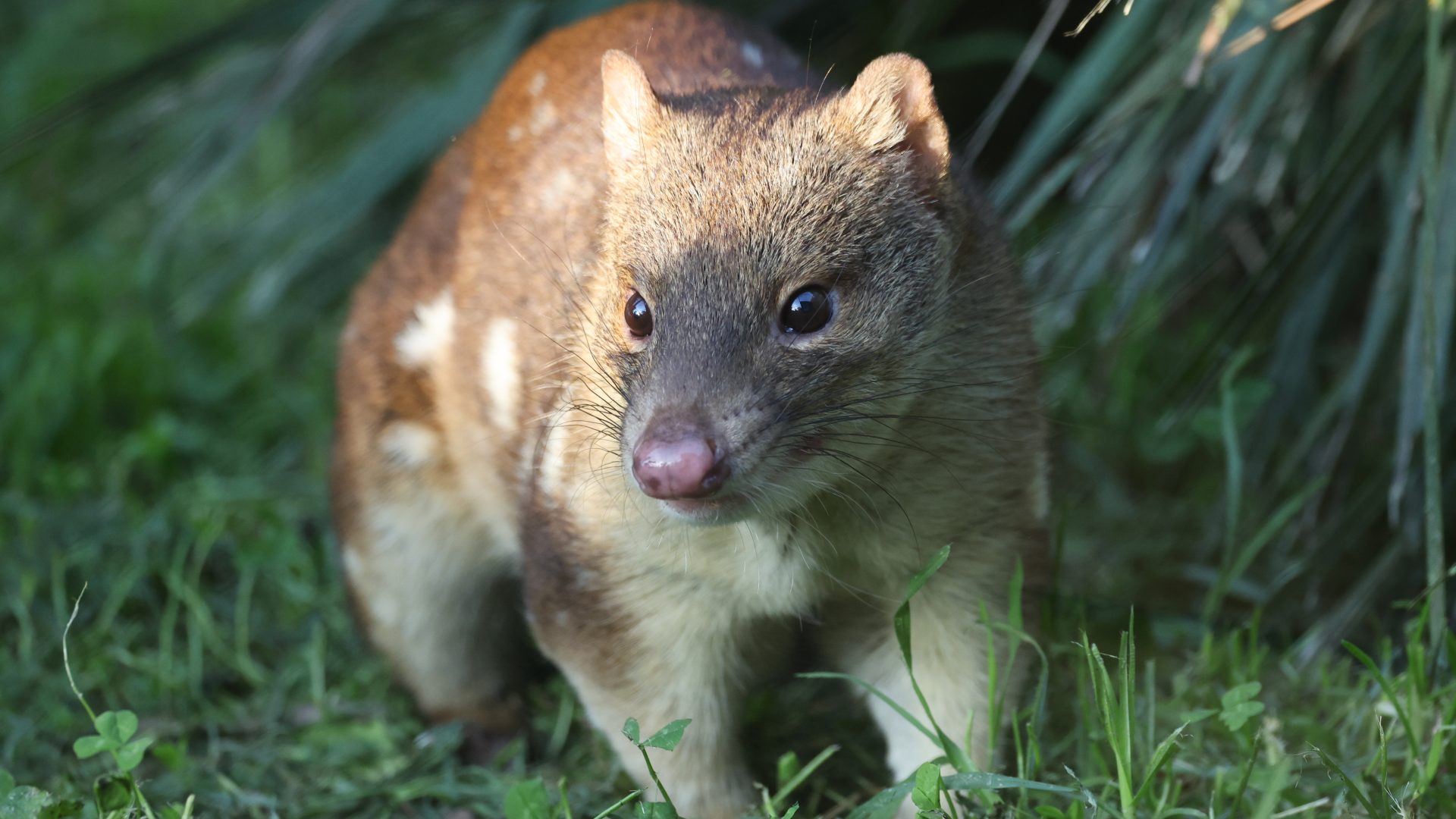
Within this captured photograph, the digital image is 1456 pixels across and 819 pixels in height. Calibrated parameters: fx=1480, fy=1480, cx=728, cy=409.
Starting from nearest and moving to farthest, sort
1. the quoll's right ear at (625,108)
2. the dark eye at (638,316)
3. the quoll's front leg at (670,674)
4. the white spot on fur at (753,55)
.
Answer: the dark eye at (638,316) → the quoll's right ear at (625,108) → the quoll's front leg at (670,674) → the white spot on fur at (753,55)

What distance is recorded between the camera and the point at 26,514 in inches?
162

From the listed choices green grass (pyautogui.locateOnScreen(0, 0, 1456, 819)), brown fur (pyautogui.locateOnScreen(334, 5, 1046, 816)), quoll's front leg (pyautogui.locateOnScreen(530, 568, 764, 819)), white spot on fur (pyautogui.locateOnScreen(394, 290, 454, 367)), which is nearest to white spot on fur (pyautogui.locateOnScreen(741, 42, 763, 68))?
brown fur (pyautogui.locateOnScreen(334, 5, 1046, 816))

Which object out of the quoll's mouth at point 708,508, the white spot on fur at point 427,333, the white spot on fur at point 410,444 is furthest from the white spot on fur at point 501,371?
the quoll's mouth at point 708,508

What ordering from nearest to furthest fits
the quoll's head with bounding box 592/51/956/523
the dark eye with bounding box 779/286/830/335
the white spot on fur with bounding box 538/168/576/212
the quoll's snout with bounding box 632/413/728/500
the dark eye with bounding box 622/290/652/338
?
the quoll's snout with bounding box 632/413/728/500 < the quoll's head with bounding box 592/51/956/523 < the dark eye with bounding box 779/286/830/335 < the dark eye with bounding box 622/290/652/338 < the white spot on fur with bounding box 538/168/576/212

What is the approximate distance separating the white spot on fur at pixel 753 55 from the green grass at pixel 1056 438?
29.1 inches

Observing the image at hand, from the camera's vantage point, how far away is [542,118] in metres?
3.38

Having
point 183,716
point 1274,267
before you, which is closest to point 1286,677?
point 1274,267

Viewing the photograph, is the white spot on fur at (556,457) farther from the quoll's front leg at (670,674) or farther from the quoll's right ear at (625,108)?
the quoll's right ear at (625,108)

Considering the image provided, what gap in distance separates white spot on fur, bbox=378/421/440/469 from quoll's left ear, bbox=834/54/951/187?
1450 millimetres

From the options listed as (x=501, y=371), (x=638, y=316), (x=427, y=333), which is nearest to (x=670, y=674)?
(x=638, y=316)

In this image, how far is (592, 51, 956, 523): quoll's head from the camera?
229 cm

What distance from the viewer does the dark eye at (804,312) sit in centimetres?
239

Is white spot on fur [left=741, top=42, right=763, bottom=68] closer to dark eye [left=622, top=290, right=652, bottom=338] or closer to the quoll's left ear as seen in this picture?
the quoll's left ear

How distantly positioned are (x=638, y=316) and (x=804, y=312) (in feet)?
1.00
